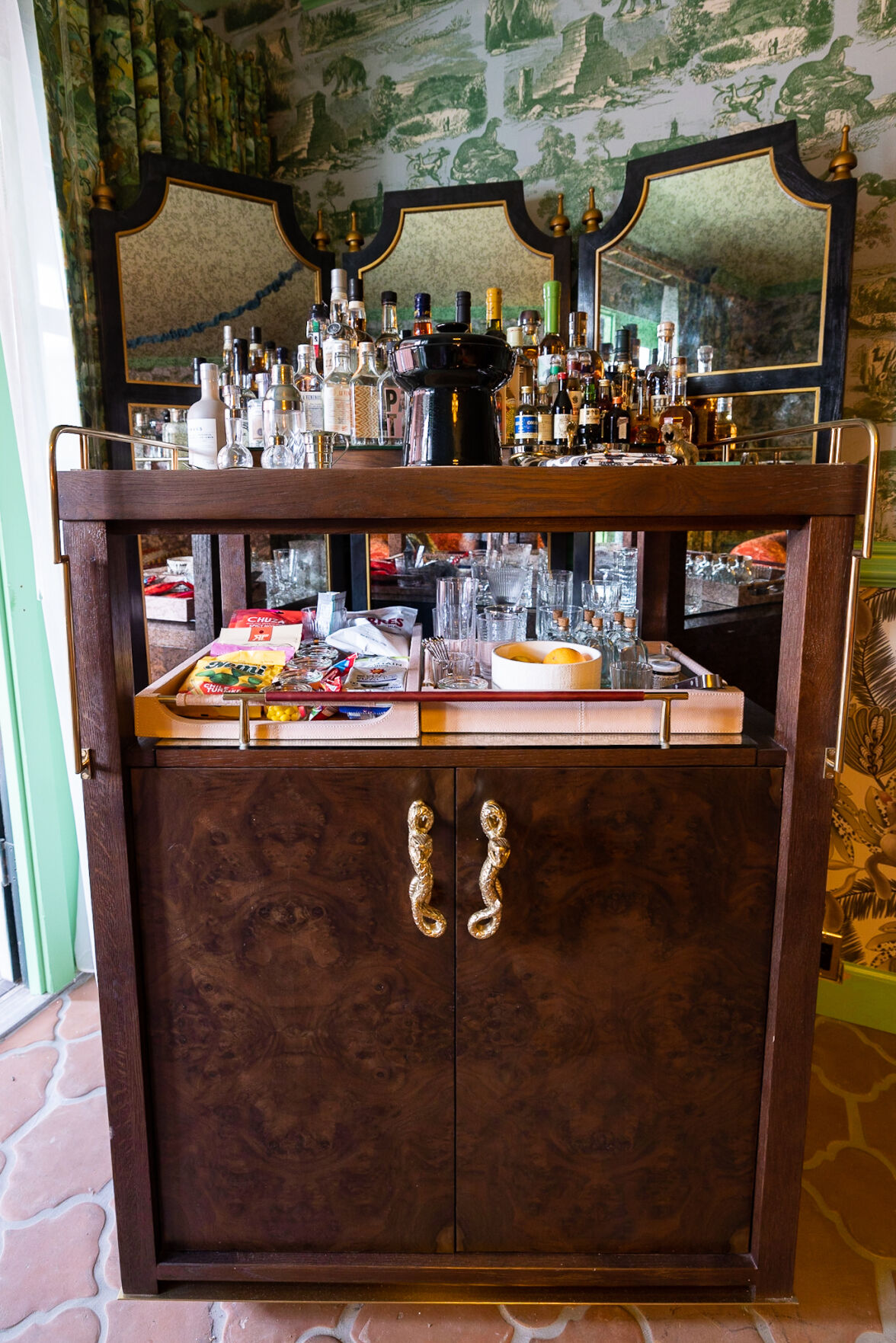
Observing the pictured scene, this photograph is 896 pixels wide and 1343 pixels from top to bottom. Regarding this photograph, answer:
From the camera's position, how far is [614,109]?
2.19 m

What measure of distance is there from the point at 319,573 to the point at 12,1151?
1572mm

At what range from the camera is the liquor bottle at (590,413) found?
6.45 feet

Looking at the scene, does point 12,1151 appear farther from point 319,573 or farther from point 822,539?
point 822,539

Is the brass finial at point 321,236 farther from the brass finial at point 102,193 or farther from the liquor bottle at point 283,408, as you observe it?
the liquor bottle at point 283,408

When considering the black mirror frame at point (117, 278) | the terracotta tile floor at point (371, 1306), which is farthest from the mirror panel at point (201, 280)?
the terracotta tile floor at point (371, 1306)

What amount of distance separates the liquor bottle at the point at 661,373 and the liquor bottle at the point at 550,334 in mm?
235

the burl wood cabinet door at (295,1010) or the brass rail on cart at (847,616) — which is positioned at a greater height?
the brass rail on cart at (847,616)

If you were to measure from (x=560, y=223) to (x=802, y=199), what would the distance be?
620mm

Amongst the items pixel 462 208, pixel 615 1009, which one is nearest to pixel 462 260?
pixel 462 208

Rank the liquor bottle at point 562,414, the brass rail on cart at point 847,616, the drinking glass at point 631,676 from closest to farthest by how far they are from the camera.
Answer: the brass rail on cart at point 847,616 → the drinking glass at point 631,676 → the liquor bottle at point 562,414

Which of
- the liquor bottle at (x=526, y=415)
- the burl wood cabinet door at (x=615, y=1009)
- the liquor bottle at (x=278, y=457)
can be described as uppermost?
the liquor bottle at (x=526, y=415)

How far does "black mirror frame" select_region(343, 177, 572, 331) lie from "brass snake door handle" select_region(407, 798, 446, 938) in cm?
165

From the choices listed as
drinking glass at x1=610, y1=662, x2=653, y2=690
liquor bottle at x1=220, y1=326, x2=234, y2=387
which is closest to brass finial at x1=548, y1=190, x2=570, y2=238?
liquor bottle at x1=220, y1=326, x2=234, y2=387

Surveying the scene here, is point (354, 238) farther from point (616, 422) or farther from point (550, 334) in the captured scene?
point (616, 422)
